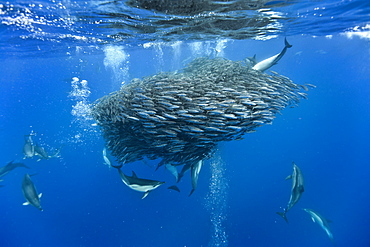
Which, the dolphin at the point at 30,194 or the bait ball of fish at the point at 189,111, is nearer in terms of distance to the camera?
the bait ball of fish at the point at 189,111

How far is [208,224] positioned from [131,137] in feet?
50.7

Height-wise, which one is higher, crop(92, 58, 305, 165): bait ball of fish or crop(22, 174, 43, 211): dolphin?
crop(92, 58, 305, 165): bait ball of fish

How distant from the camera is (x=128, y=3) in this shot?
873 centimetres

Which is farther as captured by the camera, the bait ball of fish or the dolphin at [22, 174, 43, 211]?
the dolphin at [22, 174, 43, 211]

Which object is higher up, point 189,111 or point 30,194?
point 189,111

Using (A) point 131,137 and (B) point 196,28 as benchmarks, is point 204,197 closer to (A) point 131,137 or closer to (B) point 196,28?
(B) point 196,28

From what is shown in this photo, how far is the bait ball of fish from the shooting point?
5613 mm

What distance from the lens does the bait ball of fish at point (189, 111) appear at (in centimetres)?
561

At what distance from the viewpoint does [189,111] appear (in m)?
5.45

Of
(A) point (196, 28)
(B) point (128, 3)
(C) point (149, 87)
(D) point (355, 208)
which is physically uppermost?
(B) point (128, 3)

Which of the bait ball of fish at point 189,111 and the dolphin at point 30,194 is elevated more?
the bait ball of fish at point 189,111

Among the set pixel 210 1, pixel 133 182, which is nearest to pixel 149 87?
pixel 133 182

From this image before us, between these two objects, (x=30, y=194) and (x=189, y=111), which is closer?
(x=189, y=111)

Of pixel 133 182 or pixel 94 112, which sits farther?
pixel 94 112
